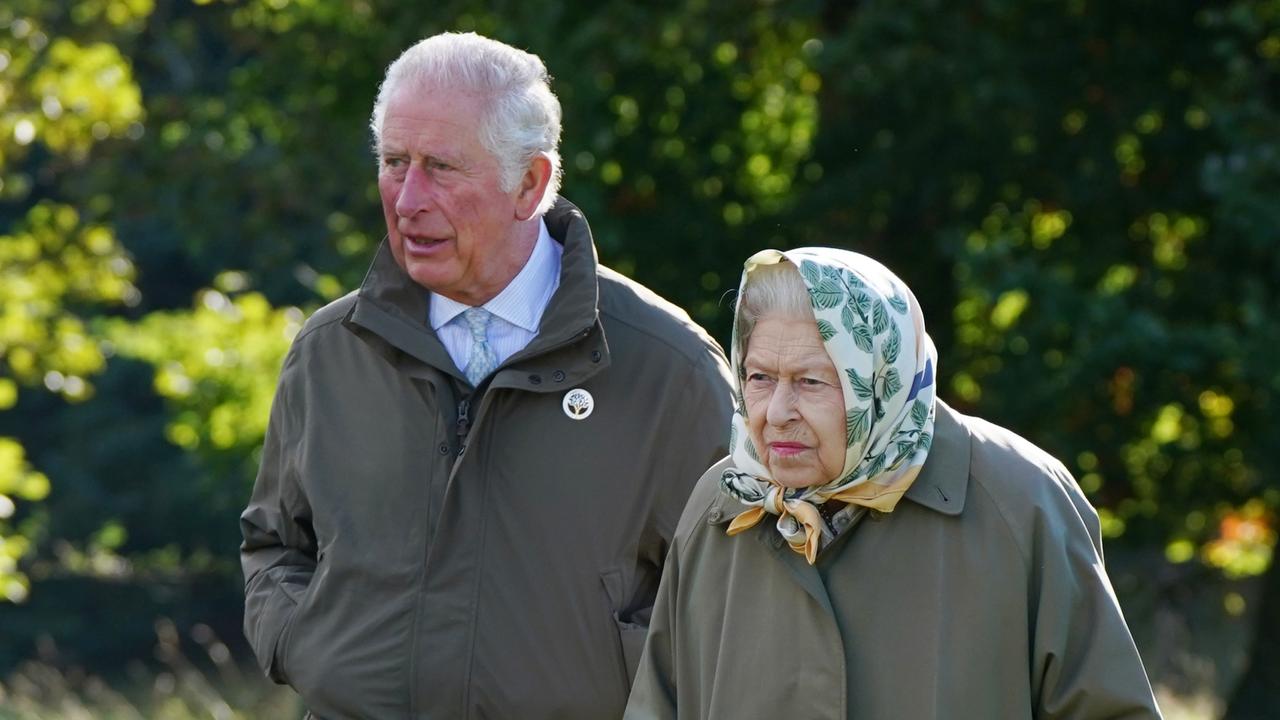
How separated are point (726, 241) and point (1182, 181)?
2.32 meters

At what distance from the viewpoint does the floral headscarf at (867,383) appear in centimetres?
242

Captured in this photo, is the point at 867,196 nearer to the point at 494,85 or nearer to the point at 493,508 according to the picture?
the point at 494,85

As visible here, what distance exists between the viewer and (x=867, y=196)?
30.9 feet

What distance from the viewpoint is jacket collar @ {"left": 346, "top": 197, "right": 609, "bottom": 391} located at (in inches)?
124

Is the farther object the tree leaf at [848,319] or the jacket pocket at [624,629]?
the jacket pocket at [624,629]

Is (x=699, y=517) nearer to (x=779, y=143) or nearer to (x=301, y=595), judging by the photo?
(x=301, y=595)

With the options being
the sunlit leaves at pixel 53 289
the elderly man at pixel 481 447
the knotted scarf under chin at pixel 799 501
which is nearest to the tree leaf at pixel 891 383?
the knotted scarf under chin at pixel 799 501

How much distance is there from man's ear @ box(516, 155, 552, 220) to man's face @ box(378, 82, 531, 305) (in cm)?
7

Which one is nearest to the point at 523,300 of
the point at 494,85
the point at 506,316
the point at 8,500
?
the point at 506,316

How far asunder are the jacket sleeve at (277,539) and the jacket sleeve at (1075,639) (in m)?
1.45

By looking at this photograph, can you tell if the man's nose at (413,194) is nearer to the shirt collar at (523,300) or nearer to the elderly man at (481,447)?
the elderly man at (481,447)

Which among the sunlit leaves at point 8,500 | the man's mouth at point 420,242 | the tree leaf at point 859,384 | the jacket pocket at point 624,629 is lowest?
the sunlit leaves at point 8,500

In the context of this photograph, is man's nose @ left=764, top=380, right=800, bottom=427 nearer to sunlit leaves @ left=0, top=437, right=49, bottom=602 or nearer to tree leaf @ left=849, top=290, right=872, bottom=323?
tree leaf @ left=849, top=290, right=872, bottom=323

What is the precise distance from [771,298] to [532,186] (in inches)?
36.0
